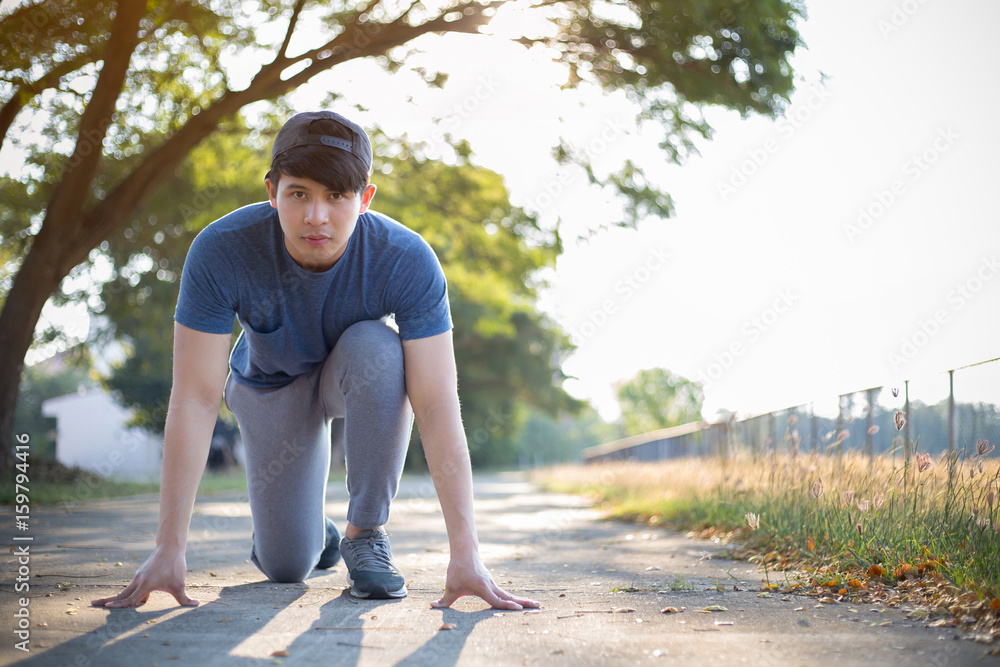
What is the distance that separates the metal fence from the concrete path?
1.02 m

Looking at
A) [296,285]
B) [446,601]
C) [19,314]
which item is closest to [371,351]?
[296,285]

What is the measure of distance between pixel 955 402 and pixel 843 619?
171 centimetres

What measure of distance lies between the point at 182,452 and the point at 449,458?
811mm

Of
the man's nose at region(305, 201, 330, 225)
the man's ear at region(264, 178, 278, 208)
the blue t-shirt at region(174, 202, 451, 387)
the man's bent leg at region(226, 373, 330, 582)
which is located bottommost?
the man's bent leg at region(226, 373, 330, 582)

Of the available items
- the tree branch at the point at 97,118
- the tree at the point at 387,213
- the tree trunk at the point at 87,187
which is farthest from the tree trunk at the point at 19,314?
the tree at the point at 387,213

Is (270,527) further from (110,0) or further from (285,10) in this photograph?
(285,10)

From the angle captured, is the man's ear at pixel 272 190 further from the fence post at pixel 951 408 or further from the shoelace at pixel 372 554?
the fence post at pixel 951 408

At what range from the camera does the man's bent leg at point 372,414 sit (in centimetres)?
267

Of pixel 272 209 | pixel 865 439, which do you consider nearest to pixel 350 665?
pixel 272 209

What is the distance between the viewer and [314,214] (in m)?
2.44

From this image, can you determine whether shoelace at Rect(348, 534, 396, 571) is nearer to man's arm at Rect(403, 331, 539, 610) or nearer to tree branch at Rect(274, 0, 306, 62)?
man's arm at Rect(403, 331, 539, 610)

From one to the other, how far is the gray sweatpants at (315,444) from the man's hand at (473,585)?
0.41m

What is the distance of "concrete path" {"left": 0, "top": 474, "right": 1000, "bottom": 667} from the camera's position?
1844 mm

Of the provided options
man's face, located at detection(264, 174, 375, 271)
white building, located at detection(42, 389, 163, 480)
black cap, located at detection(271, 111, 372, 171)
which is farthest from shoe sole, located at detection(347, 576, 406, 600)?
white building, located at detection(42, 389, 163, 480)
